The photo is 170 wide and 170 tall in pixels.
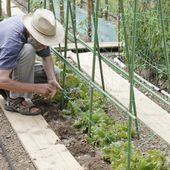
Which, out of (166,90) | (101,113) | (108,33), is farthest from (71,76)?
(108,33)

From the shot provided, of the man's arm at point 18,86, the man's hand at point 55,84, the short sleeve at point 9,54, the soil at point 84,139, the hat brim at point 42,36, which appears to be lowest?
the soil at point 84,139

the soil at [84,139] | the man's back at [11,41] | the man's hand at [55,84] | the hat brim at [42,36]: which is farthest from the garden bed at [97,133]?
the man's back at [11,41]

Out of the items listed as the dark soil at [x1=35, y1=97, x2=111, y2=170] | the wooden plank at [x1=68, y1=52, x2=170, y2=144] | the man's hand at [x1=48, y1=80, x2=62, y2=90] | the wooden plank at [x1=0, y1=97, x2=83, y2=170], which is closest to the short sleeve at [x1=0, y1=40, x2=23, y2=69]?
the man's hand at [x1=48, y1=80, x2=62, y2=90]

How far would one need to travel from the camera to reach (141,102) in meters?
4.90

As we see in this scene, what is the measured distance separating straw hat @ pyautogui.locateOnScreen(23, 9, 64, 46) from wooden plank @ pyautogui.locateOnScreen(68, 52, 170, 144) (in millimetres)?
1103

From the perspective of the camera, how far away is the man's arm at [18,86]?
4082 millimetres

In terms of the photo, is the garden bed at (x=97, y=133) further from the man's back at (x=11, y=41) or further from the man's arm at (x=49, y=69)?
the man's back at (x=11, y=41)

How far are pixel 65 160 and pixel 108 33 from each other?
369 centimetres

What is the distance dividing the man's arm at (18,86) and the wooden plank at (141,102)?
3.06 ft

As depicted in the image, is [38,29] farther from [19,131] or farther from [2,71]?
[19,131]

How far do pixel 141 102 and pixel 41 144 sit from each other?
131 cm

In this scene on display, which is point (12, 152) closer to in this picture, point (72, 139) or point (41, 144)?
point (41, 144)

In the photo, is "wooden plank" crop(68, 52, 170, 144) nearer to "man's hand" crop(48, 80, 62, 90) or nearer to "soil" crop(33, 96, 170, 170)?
"soil" crop(33, 96, 170, 170)

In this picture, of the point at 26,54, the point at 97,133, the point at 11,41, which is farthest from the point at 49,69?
the point at 97,133
